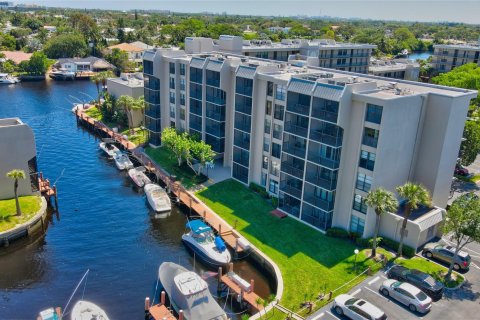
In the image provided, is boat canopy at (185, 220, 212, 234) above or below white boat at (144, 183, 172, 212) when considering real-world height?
above

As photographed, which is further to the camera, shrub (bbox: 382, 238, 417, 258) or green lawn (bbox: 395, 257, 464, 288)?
shrub (bbox: 382, 238, 417, 258)

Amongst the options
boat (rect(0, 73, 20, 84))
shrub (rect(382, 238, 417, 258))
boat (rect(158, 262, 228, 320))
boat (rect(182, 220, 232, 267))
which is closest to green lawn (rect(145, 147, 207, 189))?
boat (rect(182, 220, 232, 267))

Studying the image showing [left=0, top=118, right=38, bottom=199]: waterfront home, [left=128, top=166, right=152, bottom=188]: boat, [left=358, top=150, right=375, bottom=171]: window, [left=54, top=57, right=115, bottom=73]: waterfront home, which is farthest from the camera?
[left=54, top=57, right=115, bottom=73]: waterfront home

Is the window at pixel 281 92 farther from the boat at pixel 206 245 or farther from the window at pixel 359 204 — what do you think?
the boat at pixel 206 245

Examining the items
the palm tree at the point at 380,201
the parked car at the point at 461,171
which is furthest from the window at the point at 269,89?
the parked car at the point at 461,171

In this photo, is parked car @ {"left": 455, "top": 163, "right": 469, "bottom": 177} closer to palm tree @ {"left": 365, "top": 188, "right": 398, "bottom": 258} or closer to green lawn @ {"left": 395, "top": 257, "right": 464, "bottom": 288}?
green lawn @ {"left": 395, "top": 257, "right": 464, "bottom": 288}

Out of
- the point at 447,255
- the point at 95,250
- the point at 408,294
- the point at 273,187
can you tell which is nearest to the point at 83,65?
the point at 273,187
